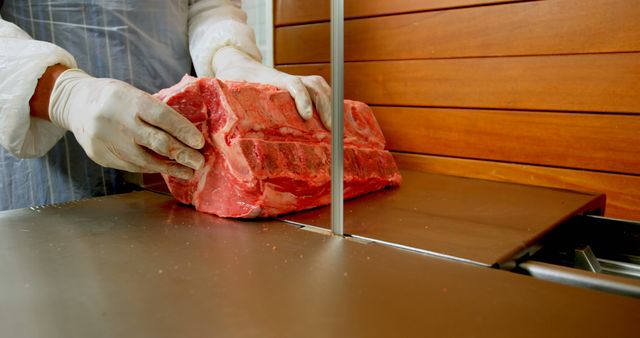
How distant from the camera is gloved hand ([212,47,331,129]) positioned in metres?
1.43

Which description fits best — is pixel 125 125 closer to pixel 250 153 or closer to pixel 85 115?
pixel 85 115

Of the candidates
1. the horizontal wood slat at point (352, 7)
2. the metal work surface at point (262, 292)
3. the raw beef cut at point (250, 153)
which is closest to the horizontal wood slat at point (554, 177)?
the horizontal wood slat at point (352, 7)

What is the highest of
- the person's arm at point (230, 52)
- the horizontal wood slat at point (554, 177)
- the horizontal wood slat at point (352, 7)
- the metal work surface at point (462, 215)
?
the horizontal wood slat at point (352, 7)

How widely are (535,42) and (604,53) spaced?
0.23 m

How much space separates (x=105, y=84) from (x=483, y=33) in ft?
4.58

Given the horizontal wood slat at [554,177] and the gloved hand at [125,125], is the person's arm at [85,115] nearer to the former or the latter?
the gloved hand at [125,125]

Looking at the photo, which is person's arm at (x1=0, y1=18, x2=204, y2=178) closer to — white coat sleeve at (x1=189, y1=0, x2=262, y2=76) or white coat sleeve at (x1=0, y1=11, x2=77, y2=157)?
white coat sleeve at (x1=0, y1=11, x2=77, y2=157)

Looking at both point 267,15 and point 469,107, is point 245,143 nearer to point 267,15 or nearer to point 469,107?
point 469,107

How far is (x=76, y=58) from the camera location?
158cm

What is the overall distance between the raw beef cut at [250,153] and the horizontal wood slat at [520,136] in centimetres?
80

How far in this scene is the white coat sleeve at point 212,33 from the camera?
178 cm

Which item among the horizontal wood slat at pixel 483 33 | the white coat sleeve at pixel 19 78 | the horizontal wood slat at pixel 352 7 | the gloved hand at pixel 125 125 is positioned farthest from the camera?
the horizontal wood slat at pixel 352 7

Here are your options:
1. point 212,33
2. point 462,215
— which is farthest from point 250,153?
point 212,33

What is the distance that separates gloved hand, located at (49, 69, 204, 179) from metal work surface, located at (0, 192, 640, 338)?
0.21 m
